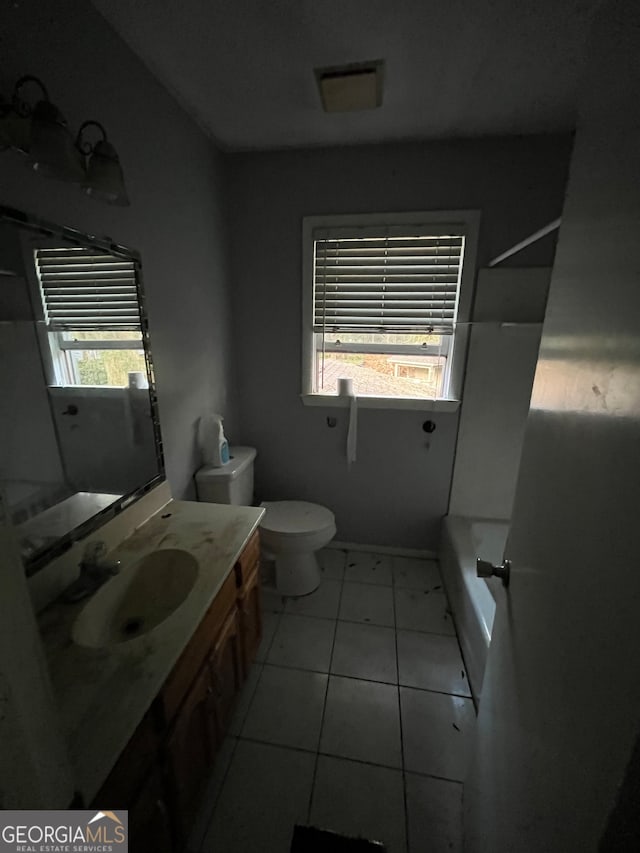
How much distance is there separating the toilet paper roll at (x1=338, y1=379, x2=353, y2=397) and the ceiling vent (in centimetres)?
129

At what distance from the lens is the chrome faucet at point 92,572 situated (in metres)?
1.01

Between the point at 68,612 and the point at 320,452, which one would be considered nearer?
the point at 68,612

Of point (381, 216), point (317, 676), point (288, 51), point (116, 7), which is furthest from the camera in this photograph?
point (381, 216)

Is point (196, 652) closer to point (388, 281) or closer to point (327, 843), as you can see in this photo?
point (327, 843)

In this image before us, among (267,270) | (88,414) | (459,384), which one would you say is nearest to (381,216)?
(267,270)

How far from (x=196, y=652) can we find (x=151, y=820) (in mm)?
341

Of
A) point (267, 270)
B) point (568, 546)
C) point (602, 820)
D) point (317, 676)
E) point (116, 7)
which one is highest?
point (116, 7)

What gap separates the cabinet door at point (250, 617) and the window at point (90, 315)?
0.96 meters

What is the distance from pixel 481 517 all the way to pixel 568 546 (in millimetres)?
1834

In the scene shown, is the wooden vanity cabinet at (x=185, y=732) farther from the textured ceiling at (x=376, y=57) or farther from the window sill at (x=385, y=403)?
the textured ceiling at (x=376, y=57)

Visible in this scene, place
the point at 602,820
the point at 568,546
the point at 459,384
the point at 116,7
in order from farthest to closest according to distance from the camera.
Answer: the point at 459,384, the point at 116,7, the point at 568,546, the point at 602,820

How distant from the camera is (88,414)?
46.6 inches

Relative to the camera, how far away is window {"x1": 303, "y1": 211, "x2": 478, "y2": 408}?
1.92 meters

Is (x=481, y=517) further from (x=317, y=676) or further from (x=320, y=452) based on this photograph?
(x=317, y=676)
